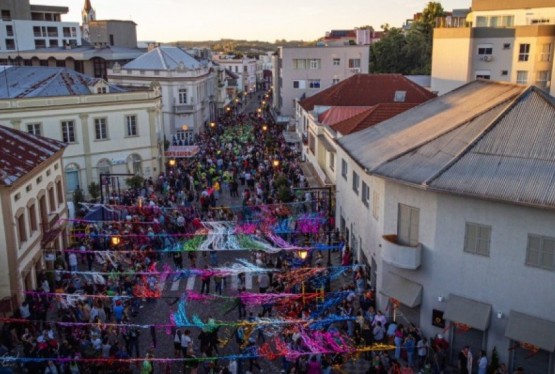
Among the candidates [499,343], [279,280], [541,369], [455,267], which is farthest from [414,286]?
[279,280]

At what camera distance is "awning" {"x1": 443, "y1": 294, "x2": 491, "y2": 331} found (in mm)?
18234

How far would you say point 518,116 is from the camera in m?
19.8

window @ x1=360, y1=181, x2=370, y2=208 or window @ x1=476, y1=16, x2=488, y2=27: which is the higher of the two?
window @ x1=476, y1=16, x2=488, y2=27

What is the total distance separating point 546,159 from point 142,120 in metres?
33.2

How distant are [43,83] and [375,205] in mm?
30605

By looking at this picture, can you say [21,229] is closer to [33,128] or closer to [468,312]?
[33,128]

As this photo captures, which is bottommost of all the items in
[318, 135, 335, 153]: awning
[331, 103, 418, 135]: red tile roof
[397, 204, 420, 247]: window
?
[397, 204, 420, 247]: window

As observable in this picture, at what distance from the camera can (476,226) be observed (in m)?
18.4

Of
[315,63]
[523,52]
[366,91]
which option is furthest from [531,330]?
[315,63]

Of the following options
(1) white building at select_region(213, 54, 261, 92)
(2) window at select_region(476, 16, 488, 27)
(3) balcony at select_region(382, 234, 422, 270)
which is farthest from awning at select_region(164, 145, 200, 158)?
(1) white building at select_region(213, 54, 261, 92)

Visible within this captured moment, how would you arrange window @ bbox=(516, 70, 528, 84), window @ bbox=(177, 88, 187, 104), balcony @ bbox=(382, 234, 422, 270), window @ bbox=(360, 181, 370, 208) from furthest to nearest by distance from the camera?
window @ bbox=(177, 88, 187, 104)
window @ bbox=(516, 70, 528, 84)
window @ bbox=(360, 181, 370, 208)
balcony @ bbox=(382, 234, 422, 270)

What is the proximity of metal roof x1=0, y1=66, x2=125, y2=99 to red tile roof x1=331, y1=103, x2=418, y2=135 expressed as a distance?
822 inches

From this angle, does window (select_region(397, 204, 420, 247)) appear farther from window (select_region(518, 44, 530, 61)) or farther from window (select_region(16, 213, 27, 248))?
window (select_region(518, 44, 530, 61))

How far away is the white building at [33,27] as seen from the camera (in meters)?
95.8
